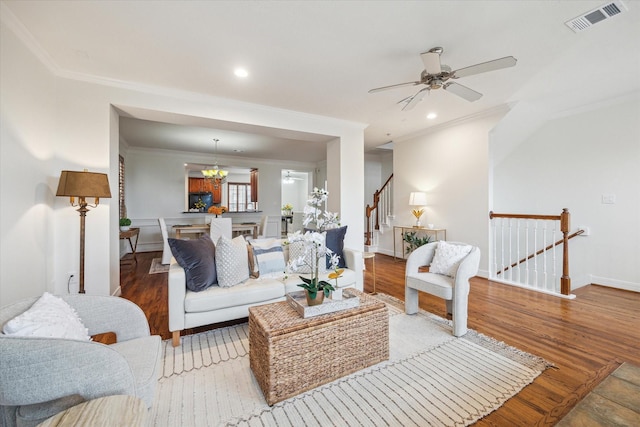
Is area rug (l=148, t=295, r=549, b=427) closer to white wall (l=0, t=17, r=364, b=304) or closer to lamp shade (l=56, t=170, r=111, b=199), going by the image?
white wall (l=0, t=17, r=364, b=304)

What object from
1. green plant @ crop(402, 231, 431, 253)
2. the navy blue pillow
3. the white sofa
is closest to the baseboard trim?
green plant @ crop(402, 231, 431, 253)

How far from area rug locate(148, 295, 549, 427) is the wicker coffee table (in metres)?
0.08

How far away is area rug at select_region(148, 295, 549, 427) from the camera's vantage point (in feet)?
5.05

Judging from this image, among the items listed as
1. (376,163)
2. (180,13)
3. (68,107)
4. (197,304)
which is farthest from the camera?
(376,163)

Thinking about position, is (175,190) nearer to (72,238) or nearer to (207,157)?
(207,157)

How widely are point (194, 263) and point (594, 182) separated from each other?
5768 mm

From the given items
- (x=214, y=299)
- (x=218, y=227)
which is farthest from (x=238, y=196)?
(x=214, y=299)

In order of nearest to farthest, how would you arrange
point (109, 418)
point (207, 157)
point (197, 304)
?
point (109, 418) → point (197, 304) → point (207, 157)

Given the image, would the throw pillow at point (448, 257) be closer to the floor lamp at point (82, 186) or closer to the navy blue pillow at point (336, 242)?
the navy blue pillow at point (336, 242)

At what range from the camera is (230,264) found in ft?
8.38

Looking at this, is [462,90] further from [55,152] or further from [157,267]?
[157,267]

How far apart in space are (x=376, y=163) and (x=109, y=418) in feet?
26.9

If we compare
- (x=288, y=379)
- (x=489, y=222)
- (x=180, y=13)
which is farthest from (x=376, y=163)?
(x=288, y=379)

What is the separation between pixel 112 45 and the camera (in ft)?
8.03
